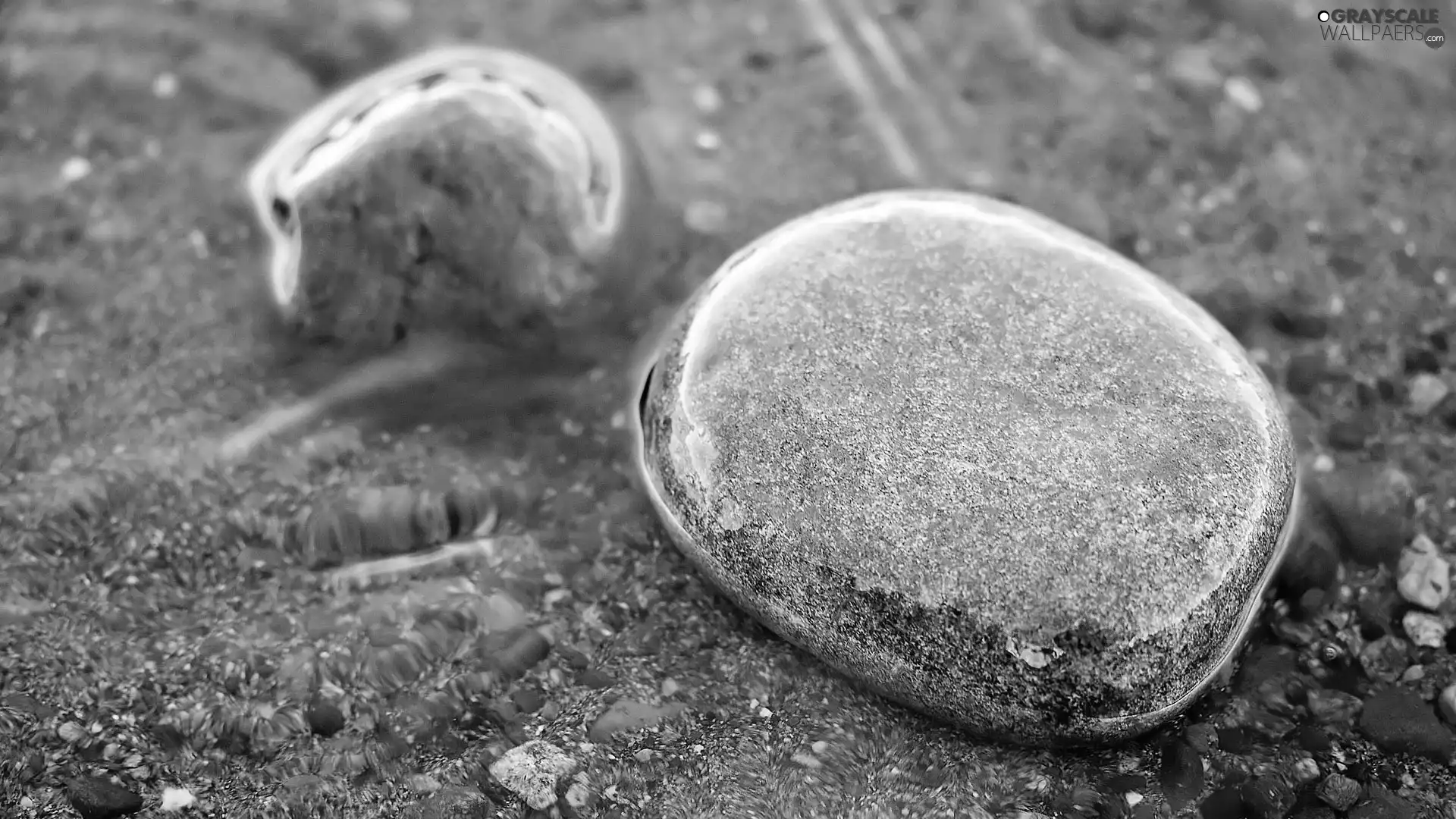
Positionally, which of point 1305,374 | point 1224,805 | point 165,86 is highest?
point 165,86

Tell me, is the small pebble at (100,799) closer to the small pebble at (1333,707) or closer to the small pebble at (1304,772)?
the small pebble at (1304,772)

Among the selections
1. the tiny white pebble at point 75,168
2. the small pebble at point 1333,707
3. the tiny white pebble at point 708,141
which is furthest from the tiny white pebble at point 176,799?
the small pebble at point 1333,707

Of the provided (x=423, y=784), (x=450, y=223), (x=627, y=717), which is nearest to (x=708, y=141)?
(x=450, y=223)

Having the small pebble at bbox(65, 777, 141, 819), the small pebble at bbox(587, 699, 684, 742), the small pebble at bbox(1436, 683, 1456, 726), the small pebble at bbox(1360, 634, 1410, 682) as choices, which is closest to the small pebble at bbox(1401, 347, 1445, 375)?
the small pebble at bbox(1360, 634, 1410, 682)

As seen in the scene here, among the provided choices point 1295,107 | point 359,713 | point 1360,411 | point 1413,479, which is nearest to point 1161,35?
point 1295,107

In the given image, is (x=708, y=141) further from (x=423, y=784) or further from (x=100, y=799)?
(x=100, y=799)

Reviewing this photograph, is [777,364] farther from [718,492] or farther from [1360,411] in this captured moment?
[1360,411]

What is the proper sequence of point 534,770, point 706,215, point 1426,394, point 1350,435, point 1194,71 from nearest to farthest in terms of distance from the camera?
point 534,770, point 1350,435, point 1426,394, point 706,215, point 1194,71
